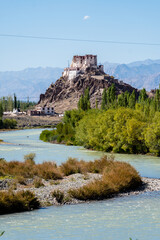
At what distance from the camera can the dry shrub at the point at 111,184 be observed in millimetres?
22281

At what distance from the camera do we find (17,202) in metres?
19.4

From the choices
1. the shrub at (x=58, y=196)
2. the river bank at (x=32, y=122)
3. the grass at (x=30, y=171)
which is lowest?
the river bank at (x=32, y=122)

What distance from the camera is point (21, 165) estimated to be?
98.2ft

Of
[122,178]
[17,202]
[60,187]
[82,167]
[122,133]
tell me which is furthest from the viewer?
[122,133]

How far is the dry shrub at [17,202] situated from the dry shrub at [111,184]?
2.98 metres

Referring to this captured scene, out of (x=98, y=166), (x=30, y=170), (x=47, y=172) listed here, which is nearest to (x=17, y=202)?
(x=47, y=172)

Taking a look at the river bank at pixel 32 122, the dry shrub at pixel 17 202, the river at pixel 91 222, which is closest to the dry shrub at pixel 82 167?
the river at pixel 91 222

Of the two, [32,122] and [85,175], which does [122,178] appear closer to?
[85,175]

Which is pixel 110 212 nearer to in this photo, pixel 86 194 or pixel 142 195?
pixel 86 194

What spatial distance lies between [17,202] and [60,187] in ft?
16.2

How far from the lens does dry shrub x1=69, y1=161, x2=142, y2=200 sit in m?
22.3

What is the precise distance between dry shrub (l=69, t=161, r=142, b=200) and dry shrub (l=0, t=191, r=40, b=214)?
298 cm

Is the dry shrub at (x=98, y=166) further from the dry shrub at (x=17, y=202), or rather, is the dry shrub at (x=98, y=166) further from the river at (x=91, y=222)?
the dry shrub at (x=17, y=202)

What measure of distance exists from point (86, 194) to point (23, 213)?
4395 millimetres
